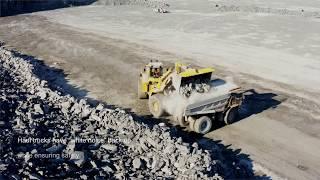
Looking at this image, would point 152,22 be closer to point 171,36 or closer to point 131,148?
point 171,36

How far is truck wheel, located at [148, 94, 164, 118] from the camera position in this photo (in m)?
16.0

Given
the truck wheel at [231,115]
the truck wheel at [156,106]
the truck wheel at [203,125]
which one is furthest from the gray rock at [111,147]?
the truck wheel at [231,115]

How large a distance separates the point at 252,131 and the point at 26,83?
33.6 feet

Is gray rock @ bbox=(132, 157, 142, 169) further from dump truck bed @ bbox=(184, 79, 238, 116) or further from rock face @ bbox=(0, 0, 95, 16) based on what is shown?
rock face @ bbox=(0, 0, 95, 16)

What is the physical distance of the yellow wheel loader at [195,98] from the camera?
587 inches

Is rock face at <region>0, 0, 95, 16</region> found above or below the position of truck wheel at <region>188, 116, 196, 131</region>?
above

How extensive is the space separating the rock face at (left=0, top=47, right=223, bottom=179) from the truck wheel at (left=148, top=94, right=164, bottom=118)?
1909 mm

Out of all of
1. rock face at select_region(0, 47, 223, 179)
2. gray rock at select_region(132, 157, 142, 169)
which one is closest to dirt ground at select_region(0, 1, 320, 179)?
rock face at select_region(0, 47, 223, 179)

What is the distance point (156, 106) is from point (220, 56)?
11.4 m

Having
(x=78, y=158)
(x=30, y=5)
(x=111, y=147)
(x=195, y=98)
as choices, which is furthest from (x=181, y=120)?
(x=30, y=5)

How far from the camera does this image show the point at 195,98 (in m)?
14.8

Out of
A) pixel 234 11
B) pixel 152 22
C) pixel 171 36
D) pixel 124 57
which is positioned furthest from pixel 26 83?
pixel 234 11

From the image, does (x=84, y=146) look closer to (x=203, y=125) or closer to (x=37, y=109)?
(x=37, y=109)

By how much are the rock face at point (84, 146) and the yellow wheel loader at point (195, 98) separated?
1.54 meters
